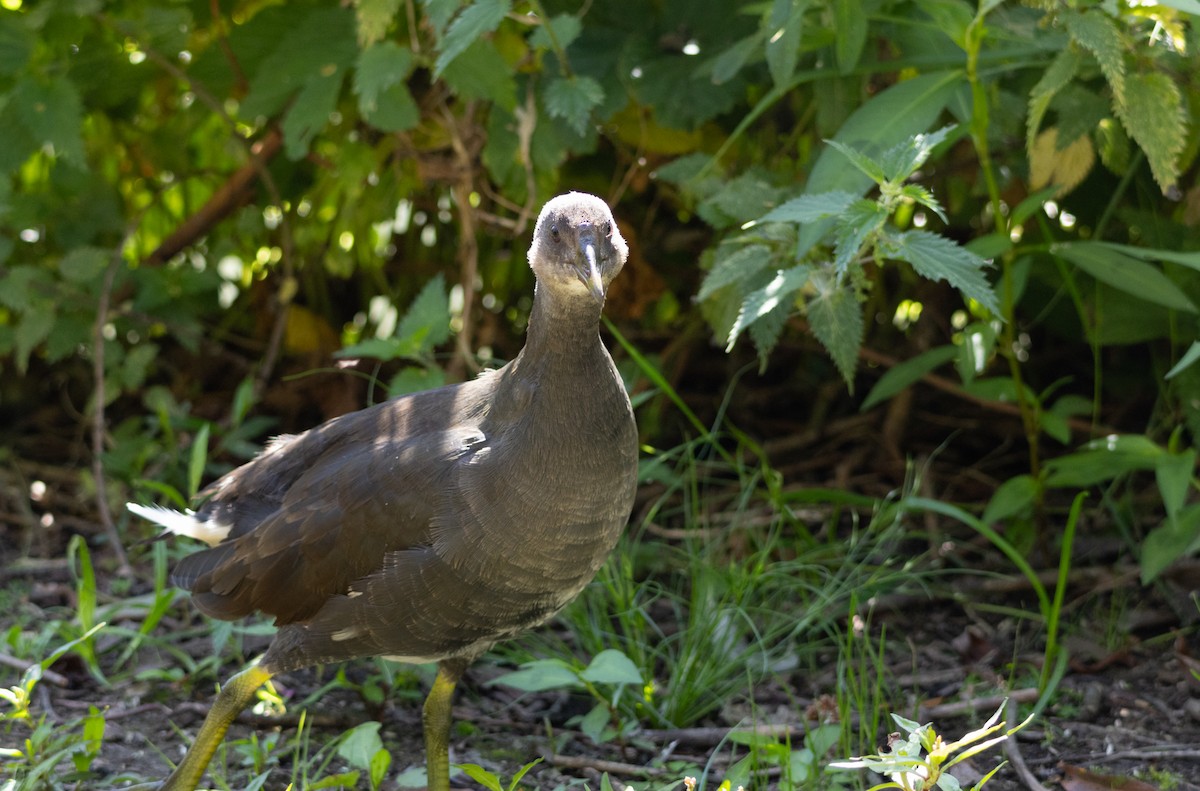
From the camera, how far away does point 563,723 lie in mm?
3254

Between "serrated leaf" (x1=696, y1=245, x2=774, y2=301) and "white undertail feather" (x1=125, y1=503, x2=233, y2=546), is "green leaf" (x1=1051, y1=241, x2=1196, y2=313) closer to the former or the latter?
"serrated leaf" (x1=696, y1=245, x2=774, y2=301)

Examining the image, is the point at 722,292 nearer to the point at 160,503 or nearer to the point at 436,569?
the point at 436,569

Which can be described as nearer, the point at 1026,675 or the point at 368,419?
the point at 368,419

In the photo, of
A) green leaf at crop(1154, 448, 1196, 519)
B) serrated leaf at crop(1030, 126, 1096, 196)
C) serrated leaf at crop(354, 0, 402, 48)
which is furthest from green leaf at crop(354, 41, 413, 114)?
green leaf at crop(1154, 448, 1196, 519)

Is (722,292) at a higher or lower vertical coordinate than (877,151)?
lower

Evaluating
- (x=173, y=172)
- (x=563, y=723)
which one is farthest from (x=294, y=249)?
(x=563, y=723)

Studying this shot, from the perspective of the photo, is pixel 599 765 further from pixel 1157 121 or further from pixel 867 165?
pixel 1157 121

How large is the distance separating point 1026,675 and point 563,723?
45.3 inches

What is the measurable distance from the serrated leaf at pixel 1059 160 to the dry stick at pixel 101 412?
2734 mm

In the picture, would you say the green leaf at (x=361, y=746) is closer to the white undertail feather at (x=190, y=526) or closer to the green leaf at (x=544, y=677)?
the green leaf at (x=544, y=677)

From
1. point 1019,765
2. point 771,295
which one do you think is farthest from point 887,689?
point 771,295

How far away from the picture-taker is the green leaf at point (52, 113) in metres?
3.70

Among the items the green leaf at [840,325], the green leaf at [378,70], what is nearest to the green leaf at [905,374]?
the green leaf at [840,325]

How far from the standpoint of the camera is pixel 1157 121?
2809 millimetres
